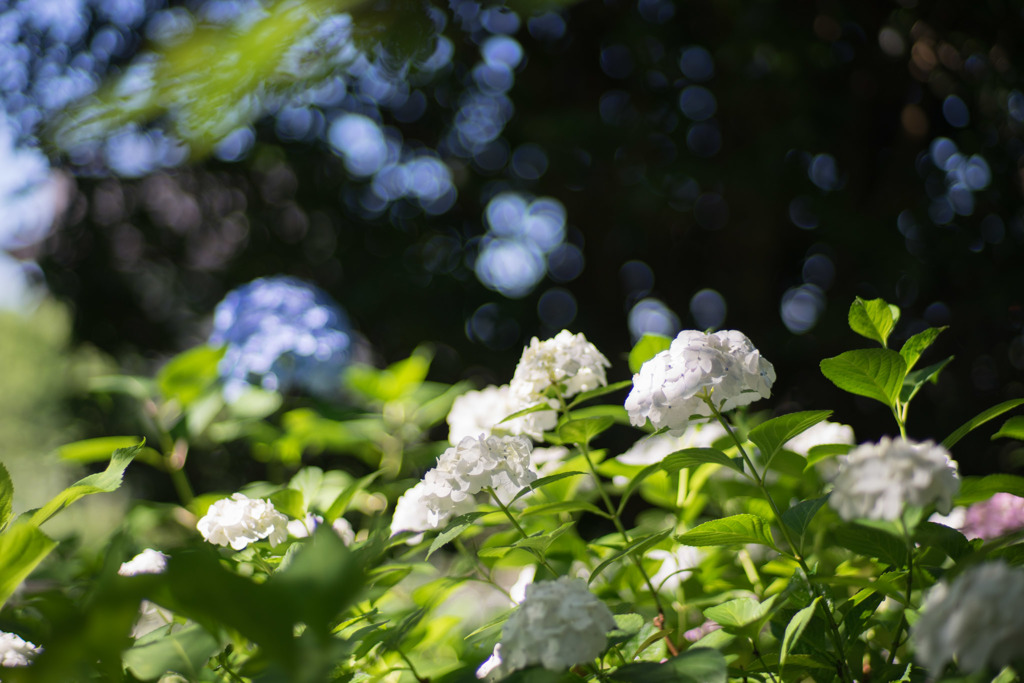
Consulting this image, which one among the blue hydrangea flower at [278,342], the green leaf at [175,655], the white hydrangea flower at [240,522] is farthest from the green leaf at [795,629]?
the blue hydrangea flower at [278,342]

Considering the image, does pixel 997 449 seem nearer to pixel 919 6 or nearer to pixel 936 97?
pixel 936 97

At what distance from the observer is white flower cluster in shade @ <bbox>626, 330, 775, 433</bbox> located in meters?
0.64

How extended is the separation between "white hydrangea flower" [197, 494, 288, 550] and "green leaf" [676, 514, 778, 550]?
491 millimetres

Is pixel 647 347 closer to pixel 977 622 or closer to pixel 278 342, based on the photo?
pixel 977 622

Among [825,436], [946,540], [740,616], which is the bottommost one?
[825,436]

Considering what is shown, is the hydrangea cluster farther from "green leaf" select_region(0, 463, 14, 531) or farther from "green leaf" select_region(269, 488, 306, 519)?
"green leaf" select_region(0, 463, 14, 531)

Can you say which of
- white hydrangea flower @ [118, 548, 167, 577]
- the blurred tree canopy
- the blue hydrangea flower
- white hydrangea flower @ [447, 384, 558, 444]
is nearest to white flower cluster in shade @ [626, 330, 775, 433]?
white hydrangea flower @ [447, 384, 558, 444]

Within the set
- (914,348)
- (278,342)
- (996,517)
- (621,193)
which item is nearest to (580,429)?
(914,348)

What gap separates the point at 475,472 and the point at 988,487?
507 mm

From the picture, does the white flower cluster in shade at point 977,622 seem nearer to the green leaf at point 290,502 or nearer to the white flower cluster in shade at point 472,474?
the white flower cluster in shade at point 472,474

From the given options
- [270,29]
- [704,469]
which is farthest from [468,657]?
[270,29]

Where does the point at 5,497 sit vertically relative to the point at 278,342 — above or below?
above

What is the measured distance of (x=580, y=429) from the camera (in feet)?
2.55

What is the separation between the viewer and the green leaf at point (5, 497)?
0.63 m
